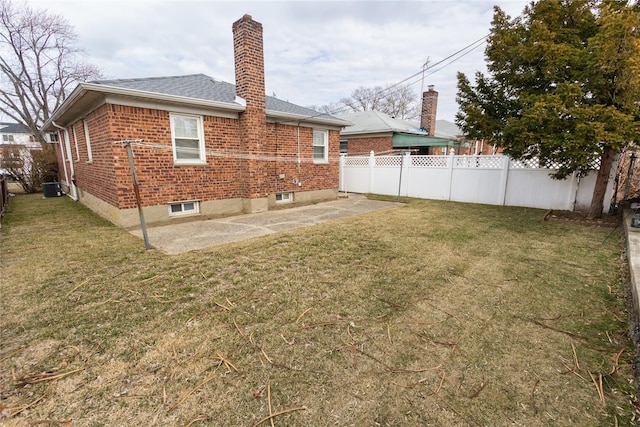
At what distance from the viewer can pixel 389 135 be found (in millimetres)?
16328

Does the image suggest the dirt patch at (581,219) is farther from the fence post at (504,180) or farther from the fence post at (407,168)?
the fence post at (407,168)

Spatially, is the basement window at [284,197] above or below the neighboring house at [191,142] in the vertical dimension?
below

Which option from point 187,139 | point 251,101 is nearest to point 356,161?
point 251,101

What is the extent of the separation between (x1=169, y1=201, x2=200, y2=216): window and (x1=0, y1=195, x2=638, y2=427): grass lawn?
8.12ft

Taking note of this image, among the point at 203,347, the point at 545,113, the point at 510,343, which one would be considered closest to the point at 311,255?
the point at 203,347

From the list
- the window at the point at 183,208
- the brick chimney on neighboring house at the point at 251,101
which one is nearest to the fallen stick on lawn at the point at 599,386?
the brick chimney on neighboring house at the point at 251,101

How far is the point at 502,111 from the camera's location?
723 cm

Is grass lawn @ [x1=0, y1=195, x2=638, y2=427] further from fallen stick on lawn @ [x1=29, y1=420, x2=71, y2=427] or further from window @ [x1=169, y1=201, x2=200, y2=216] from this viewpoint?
window @ [x1=169, y1=201, x2=200, y2=216]

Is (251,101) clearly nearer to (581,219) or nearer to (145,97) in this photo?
(145,97)

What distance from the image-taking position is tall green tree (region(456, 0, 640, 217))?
16.7ft

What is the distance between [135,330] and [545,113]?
24.6ft

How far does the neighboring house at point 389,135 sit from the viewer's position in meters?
16.2

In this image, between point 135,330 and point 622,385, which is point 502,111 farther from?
point 135,330

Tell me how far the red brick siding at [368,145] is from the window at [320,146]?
641cm
